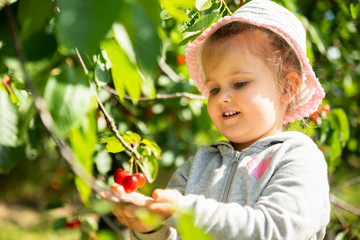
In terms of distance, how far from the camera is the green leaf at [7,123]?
872 millimetres

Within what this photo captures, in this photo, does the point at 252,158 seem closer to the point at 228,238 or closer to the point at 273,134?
the point at 273,134

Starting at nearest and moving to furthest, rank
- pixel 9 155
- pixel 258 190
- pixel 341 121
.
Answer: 1. pixel 9 155
2. pixel 258 190
3. pixel 341 121

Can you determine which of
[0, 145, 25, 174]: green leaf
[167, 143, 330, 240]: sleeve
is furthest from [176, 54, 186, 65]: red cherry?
[0, 145, 25, 174]: green leaf

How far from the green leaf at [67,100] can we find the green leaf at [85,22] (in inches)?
5.3

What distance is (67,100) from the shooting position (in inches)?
26.5

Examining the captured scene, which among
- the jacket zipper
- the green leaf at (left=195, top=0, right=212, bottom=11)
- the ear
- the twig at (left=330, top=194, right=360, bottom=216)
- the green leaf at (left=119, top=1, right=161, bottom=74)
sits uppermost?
the green leaf at (left=119, top=1, right=161, bottom=74)

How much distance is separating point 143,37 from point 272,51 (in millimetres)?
949

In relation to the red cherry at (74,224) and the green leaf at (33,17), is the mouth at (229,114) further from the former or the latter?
the red cherry at (74,224)

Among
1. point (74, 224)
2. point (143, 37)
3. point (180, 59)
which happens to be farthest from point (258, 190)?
point (180, 59)

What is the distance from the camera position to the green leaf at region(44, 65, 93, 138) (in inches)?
25.9

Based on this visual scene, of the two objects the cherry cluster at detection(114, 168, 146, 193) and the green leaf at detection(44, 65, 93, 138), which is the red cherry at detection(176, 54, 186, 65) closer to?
the cherry cluster at detection(114, 168, 146, 193)

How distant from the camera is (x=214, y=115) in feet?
4.75

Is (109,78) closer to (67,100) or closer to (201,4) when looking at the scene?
(201,4)

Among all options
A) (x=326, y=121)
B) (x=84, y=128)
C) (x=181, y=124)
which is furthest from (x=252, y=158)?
(x=181, y=124)
